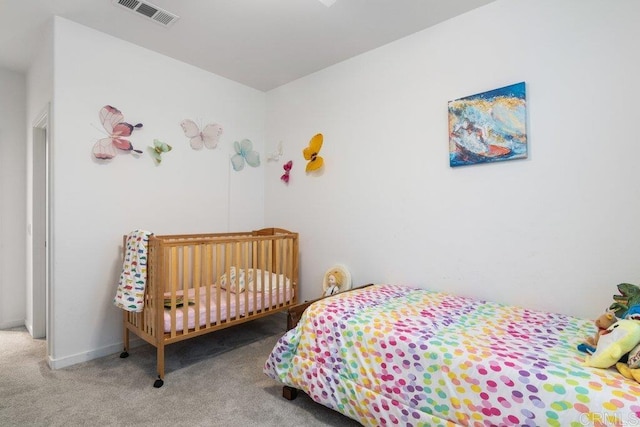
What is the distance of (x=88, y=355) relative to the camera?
7.77 ft

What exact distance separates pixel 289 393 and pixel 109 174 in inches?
83.5

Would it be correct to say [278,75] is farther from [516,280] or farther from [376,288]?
[516,280]

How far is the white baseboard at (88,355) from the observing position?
223 centimetres

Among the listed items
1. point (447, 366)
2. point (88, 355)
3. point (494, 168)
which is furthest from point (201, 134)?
point (447, 366)

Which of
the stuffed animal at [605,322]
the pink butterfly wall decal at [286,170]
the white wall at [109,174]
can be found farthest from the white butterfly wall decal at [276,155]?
the stuffed animal at [605,322]

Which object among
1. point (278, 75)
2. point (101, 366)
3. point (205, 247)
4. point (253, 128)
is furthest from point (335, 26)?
point (101, 366)

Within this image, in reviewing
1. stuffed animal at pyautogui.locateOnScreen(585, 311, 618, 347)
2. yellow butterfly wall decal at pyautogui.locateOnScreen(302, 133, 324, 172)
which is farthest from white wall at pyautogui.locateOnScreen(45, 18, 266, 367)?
stuffed animal at pyautogui.locateOnScreen(585, 311, 618, 347)

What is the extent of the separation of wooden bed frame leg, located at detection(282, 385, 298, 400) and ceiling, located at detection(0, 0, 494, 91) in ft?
7.44

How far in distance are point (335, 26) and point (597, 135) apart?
5.97ft

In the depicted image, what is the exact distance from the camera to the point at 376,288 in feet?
7.72

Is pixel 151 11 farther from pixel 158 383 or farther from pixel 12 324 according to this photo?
pixel 12 324

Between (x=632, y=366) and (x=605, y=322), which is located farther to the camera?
(x=605, y=322)

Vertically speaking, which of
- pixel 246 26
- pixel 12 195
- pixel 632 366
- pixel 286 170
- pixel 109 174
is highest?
pixel 246 26

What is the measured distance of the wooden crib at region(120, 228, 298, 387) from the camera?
2.08 metres
